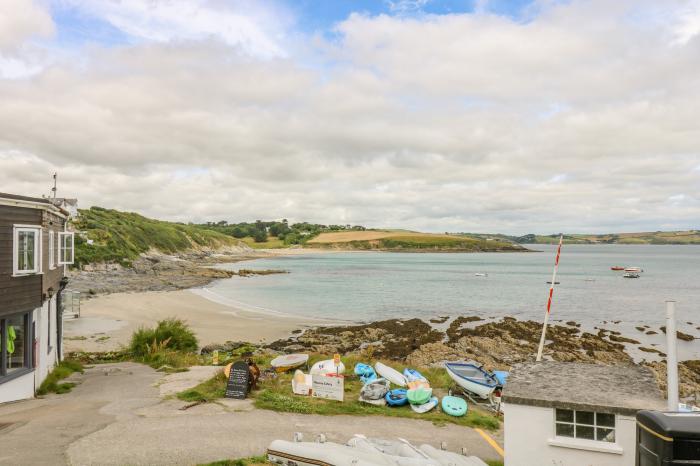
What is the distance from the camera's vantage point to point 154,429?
43.3 feet

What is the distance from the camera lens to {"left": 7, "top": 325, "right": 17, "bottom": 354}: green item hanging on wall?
15.6 m

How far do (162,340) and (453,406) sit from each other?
16738 mm

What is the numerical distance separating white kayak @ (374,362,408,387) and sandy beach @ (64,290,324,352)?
56.9ft

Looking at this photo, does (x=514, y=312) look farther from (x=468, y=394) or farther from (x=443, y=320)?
(x=468, y=394)

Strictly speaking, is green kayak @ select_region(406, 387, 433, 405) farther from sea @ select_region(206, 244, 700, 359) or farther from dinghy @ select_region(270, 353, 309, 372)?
sea @ select_region(206, 244, 700, 359)

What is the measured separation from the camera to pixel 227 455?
11633 millimetres

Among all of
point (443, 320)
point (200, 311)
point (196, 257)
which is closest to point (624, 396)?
point (443, 320)

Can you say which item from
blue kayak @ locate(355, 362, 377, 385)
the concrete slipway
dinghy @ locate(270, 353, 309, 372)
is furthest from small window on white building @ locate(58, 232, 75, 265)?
blue kayak @ locate(355, 362, 377, 385)

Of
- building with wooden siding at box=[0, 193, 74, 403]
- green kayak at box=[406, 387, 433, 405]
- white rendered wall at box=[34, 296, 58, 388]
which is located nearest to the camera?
building with wooden siding at box=[0, 193, 74, 403]

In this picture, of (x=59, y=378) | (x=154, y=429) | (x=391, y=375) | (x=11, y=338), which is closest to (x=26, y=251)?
(x=11, y=338)

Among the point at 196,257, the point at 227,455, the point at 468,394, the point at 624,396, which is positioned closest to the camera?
the point at 624,396

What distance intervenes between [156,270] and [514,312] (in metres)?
62.6

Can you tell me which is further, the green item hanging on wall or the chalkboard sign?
the chalkboard sign

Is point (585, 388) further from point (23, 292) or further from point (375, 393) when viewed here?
point (23, 292)
